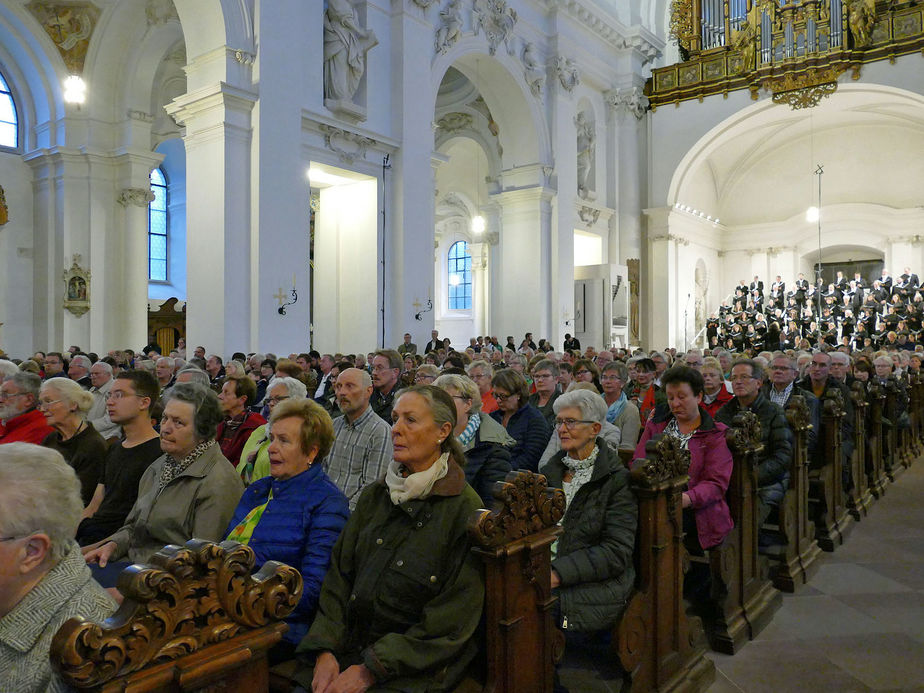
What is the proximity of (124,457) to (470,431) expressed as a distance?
167 cm

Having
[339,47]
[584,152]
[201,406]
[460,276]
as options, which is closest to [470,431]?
[201,406]

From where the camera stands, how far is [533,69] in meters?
16.0

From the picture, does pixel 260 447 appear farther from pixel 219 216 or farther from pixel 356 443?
pixel 219 216

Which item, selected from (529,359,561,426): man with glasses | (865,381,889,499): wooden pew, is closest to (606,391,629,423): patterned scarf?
(529,359,561,426): man with glasses

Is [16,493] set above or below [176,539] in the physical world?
above

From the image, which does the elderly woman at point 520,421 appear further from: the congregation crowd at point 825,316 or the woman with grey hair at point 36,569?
the congregation crowd at point 825,316

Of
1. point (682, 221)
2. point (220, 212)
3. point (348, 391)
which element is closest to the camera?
point (348, 391)

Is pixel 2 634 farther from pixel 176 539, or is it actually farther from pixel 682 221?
pixel 682 221

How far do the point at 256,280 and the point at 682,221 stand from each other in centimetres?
1475

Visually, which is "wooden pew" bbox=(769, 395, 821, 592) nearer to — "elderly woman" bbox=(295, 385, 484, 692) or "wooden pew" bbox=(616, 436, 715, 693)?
"wooden pew" bbox=(616, 436, 715, 693)

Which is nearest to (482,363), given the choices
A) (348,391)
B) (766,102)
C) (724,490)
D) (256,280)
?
(348,391)

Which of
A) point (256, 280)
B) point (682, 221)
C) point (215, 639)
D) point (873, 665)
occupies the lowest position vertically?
point (873, 665)

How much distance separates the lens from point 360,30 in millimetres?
11680

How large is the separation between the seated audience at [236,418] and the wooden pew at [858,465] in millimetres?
4533
